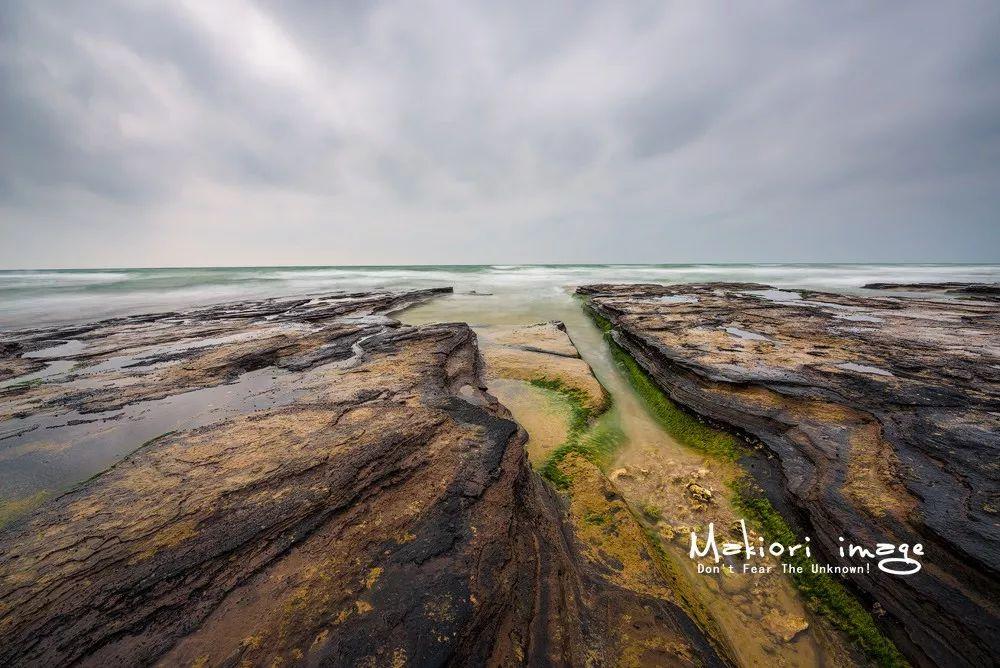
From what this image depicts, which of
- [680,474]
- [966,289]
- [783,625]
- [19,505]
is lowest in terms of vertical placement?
[966,289]

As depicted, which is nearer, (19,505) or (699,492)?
(19,505)

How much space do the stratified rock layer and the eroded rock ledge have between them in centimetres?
143

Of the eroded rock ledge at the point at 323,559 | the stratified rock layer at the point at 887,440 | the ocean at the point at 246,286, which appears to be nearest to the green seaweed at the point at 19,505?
the eroded rock ledge at the point at 323,559

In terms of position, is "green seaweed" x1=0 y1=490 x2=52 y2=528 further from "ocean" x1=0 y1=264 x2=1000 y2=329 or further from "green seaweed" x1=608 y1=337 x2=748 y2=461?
"ocean" x1=0 y1=264 x2=1000 y2=329

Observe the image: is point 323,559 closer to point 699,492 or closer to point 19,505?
point 19,505

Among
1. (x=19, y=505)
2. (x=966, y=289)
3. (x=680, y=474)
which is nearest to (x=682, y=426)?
(x=680, y=474)

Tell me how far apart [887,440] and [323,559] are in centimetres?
498

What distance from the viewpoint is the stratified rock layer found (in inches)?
80.8

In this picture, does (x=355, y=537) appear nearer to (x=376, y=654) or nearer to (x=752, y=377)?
(x=376, y=654)

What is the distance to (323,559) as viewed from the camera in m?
2.14

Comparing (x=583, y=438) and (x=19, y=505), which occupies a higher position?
(x=19, y=505)

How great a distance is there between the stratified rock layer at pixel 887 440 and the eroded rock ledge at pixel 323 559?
1.43 metres

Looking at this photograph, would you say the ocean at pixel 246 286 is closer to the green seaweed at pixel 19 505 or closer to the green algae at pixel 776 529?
the green algae at pixel 776 529

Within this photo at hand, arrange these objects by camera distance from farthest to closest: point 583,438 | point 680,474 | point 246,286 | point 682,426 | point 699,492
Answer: point 246,286 → point 682,426 → point 583,438 → point 680,474 → point 699,492
